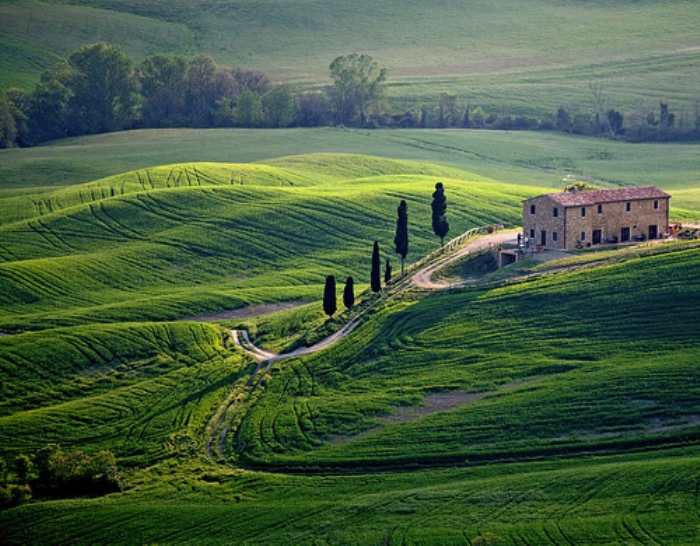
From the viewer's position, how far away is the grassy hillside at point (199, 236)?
102812mm

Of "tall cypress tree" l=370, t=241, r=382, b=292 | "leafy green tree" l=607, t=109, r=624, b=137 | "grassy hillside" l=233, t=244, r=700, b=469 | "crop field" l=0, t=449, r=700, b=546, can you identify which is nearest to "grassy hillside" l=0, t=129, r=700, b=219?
"leafy green tree" l=607, t=109, r=624, b=137

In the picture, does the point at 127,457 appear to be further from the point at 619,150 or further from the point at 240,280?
the point at 619,150

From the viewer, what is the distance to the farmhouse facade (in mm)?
90188

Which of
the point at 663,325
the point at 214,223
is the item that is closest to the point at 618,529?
the point at 663,325

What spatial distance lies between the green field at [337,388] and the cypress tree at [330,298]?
136 centimetres

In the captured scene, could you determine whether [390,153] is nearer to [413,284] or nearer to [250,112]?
[250,112]

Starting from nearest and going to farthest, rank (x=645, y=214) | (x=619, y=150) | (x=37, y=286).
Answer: (x=645, y=214)
(x=37, y=286)
(x=619, y=150)

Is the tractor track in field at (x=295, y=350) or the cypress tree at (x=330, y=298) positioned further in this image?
the cypress tree at (x=330, y=298)

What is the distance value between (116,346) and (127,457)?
17687mm

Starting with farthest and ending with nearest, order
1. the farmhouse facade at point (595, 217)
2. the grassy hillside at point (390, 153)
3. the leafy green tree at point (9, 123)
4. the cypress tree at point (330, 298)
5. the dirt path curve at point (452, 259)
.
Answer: the leafy green tree at point (9, 123)
the grassy hillside at point (390, 153)
the dirt path curve at point (452, 259)
the farmhouse facade at point (595, 217)
the cypress tree at point (330, 298)

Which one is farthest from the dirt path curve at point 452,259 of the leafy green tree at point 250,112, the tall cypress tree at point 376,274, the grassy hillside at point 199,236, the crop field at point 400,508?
the leafy green tree at point 250,112

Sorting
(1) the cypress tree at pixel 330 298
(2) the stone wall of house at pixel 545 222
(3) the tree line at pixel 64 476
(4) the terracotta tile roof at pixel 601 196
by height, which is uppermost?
(4) the terracotta tile roof at pixel 601 196

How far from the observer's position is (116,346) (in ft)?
282

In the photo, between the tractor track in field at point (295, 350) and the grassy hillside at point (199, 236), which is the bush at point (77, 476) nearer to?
the tractor track in field at point (295, 350)
